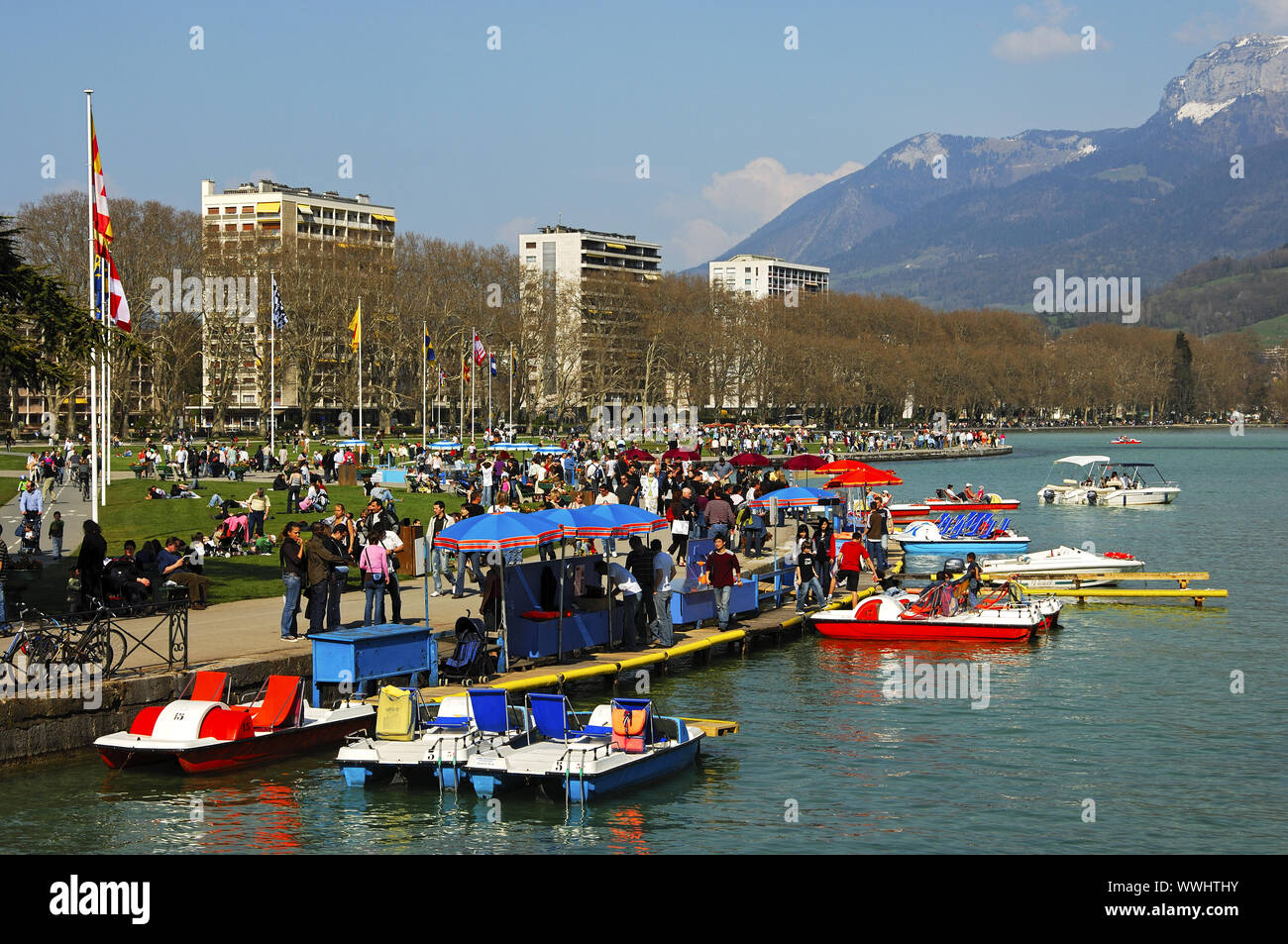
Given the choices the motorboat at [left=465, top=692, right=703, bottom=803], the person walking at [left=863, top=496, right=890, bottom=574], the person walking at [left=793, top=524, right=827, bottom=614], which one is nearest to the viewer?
the motorboat at [left=465, top=692, right=703, bottom=803]

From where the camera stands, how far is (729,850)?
15656 millimetres

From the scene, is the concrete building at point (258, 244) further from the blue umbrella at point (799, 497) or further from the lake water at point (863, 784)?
the lake water at point (863, 784)

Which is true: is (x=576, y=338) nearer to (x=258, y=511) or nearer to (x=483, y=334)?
(x=483, y=334)

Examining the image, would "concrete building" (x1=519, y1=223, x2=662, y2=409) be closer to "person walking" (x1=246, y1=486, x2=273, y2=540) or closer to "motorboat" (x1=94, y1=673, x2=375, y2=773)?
"person walking" (x1=246, y1=486, x2=273, y2=540)

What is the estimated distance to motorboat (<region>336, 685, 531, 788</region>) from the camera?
17188 mm

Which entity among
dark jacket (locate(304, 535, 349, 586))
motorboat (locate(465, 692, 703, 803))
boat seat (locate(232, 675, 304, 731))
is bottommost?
motorboat (locate(465, 692, 703, 803))
